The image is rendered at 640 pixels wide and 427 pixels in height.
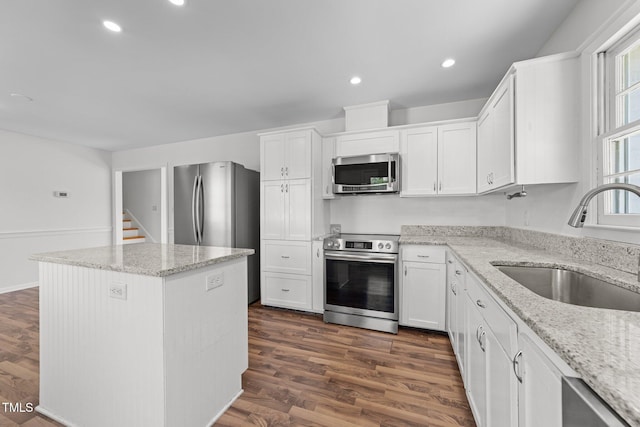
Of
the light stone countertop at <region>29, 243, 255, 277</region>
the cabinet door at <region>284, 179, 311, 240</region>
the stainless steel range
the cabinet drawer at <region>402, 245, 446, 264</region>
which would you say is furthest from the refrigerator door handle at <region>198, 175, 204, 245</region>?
the cabinet drawer at <region>402, 245, 446, 264</region>

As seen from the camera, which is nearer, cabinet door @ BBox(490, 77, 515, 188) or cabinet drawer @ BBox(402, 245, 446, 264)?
cabinet door @ BBox(490, 77, 515, 188)

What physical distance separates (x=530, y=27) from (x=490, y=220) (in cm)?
183

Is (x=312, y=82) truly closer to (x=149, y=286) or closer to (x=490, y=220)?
(x=149, y=286)

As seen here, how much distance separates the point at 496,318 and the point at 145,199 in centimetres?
703

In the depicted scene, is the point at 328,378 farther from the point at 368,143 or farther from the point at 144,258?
the point at 368,143

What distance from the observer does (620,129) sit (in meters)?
1.33

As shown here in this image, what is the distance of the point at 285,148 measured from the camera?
3.10m

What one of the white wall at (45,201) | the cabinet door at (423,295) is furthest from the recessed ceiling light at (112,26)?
the white wall at (45,201)

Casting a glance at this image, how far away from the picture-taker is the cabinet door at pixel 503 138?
5.75ft

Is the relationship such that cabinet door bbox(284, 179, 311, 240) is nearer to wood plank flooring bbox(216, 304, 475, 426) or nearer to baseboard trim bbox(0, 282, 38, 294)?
wood plank flooring bbox(216, 304, 475, 426)

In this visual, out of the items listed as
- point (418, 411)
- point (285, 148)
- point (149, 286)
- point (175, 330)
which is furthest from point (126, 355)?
Answer: point (285, 148)

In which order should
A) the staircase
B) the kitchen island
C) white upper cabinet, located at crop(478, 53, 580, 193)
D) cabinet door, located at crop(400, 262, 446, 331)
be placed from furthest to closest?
the staircase < cabinet door, located at crop(400, 262, 446, 331) < white upper cabinet, located at crop(478, 53, 580, 193) < the kitchen island

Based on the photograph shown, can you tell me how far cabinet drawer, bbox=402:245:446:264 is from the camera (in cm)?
252

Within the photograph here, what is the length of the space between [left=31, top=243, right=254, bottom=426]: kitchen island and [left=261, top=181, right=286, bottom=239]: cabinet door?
147cm
